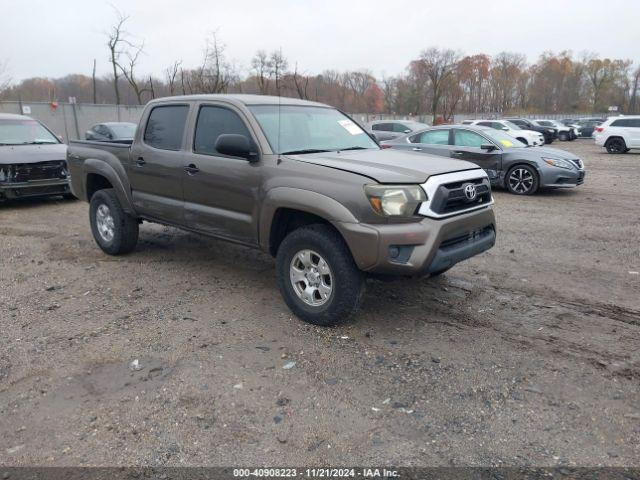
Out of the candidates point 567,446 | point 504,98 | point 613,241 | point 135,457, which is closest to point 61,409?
point 135,457

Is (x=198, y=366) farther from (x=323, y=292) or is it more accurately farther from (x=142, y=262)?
(x=142, y=262)

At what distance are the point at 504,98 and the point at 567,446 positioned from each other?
349ft

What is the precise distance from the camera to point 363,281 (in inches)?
158

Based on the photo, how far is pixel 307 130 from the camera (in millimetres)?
4887

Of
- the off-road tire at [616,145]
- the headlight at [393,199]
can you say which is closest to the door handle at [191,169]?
the headlight at [393,199]

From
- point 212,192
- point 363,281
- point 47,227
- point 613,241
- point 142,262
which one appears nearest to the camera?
point 363,281

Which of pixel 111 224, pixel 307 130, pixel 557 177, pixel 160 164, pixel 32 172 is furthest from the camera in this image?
pixel 557 177

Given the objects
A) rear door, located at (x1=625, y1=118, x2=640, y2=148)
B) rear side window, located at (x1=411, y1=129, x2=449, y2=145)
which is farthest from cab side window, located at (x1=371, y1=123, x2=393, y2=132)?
rear side window, located at (x1=411, y1=129, x2=449, y2=145)

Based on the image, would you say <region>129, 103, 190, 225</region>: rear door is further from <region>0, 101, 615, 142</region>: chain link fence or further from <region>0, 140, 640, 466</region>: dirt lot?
<region>0, 101, 615, 142</region>: chain link fence

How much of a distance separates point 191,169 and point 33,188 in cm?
603

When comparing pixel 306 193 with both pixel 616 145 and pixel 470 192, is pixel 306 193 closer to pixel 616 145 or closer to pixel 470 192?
pixel 470 192

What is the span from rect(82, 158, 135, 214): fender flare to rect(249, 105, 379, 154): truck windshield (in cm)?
205

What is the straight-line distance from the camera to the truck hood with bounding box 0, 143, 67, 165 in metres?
9.10

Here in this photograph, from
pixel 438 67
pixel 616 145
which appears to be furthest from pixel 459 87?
pixel 616 145
